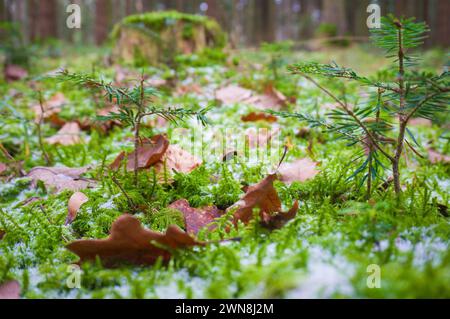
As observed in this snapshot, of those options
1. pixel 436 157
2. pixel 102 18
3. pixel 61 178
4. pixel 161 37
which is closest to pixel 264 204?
pixel 61 178

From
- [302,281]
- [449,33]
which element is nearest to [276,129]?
[302,281]

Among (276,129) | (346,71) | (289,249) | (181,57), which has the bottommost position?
(289,249)

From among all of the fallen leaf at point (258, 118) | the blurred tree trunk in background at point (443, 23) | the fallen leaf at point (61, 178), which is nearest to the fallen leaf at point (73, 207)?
the fallen leaf at point (61, 178)

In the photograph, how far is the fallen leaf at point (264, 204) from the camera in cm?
139

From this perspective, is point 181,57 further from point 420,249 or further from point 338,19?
point 338,19

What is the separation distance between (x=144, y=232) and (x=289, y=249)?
486 millimetres

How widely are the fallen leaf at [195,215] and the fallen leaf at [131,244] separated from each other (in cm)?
27

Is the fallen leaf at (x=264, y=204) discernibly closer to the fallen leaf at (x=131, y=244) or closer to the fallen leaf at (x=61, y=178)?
the fallen leaf at (x=131, y=244)

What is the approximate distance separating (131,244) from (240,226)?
0.40m

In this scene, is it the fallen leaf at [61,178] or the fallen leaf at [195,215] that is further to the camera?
the fallen leaf at [61,178]

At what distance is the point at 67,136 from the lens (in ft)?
9.55

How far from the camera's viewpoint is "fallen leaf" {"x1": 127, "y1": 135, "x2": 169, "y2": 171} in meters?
1.89

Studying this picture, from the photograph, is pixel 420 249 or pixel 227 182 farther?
pixel 227 182
